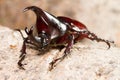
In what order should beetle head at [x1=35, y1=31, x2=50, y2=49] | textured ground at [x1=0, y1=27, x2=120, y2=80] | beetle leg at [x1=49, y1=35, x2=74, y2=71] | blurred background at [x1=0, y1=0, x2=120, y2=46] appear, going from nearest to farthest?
textured ground at [x1=0, y1=27, x2=120, y2=80], beetle leg at [x1=49, y1=35, x2=74, y2=71], beetle head at [x1=35, y1=31, x2=50, y2=49], blurred background at [x1=0, y1=0, x2=120, y2=46]

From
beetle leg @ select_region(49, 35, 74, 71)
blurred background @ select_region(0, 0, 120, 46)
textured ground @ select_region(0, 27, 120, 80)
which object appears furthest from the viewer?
blurred background @ select_region(0, 0, 120, 46)

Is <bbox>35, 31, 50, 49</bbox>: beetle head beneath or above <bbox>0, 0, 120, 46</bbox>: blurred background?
beneath

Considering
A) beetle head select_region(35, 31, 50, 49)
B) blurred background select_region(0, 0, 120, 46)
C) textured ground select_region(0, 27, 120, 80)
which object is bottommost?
textured ground select_region(0, 27, 120, 80)

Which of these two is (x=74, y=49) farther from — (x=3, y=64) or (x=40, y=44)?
(x=3, y=64)

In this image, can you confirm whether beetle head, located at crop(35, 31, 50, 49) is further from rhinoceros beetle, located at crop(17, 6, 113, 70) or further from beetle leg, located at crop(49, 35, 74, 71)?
beetle leg, located at crop(49, 35, 74, 71)

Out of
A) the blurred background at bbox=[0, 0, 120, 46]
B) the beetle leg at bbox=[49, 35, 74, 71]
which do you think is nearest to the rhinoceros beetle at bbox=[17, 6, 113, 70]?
the beetle leg at bbox=[49, 35, 74, 71]

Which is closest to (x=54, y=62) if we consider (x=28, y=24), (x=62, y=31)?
(x=62, y=31)

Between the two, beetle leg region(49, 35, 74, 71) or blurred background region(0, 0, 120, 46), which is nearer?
beetle leg region(49, 35, 74, 71)

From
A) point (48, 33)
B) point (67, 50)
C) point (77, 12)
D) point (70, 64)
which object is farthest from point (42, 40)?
point (77, 12)

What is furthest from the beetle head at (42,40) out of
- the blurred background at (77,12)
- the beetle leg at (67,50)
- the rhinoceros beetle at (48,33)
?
the blurred background at (77,12)
